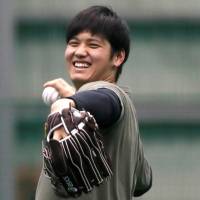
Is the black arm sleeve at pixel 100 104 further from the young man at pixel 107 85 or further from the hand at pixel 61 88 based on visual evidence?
the hand at pixel 61 88

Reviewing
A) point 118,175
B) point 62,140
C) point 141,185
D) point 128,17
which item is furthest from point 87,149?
A: point 128,17

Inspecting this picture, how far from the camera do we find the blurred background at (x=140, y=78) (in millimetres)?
12641

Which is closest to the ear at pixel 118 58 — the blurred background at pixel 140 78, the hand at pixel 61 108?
the hand at pixel 61 108

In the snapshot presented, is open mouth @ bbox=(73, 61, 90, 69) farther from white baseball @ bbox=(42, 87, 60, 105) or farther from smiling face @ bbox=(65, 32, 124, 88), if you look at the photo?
white baseball @ bbox=(42, 87, 60, 105)

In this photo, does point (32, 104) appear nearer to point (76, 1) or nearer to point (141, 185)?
point (76, 1)

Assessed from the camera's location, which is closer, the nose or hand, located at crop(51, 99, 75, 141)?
hand, located at crop(51, 99, 75, 141)

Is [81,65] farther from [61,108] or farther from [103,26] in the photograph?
[61,108]

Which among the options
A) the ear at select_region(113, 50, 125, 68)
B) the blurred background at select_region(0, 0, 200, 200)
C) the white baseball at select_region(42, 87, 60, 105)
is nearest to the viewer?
the white baseball at select_region(42, 87, 60, 105)

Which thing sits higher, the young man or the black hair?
the black hair

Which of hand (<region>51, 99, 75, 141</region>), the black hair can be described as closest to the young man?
the black hair

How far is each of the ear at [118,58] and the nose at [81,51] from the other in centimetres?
12

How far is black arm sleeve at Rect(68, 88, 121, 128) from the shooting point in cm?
330

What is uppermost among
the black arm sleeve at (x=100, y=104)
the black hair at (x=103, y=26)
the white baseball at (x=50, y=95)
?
the black hair at (x=103, y=26)

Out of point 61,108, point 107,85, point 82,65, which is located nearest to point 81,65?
point 82,65
